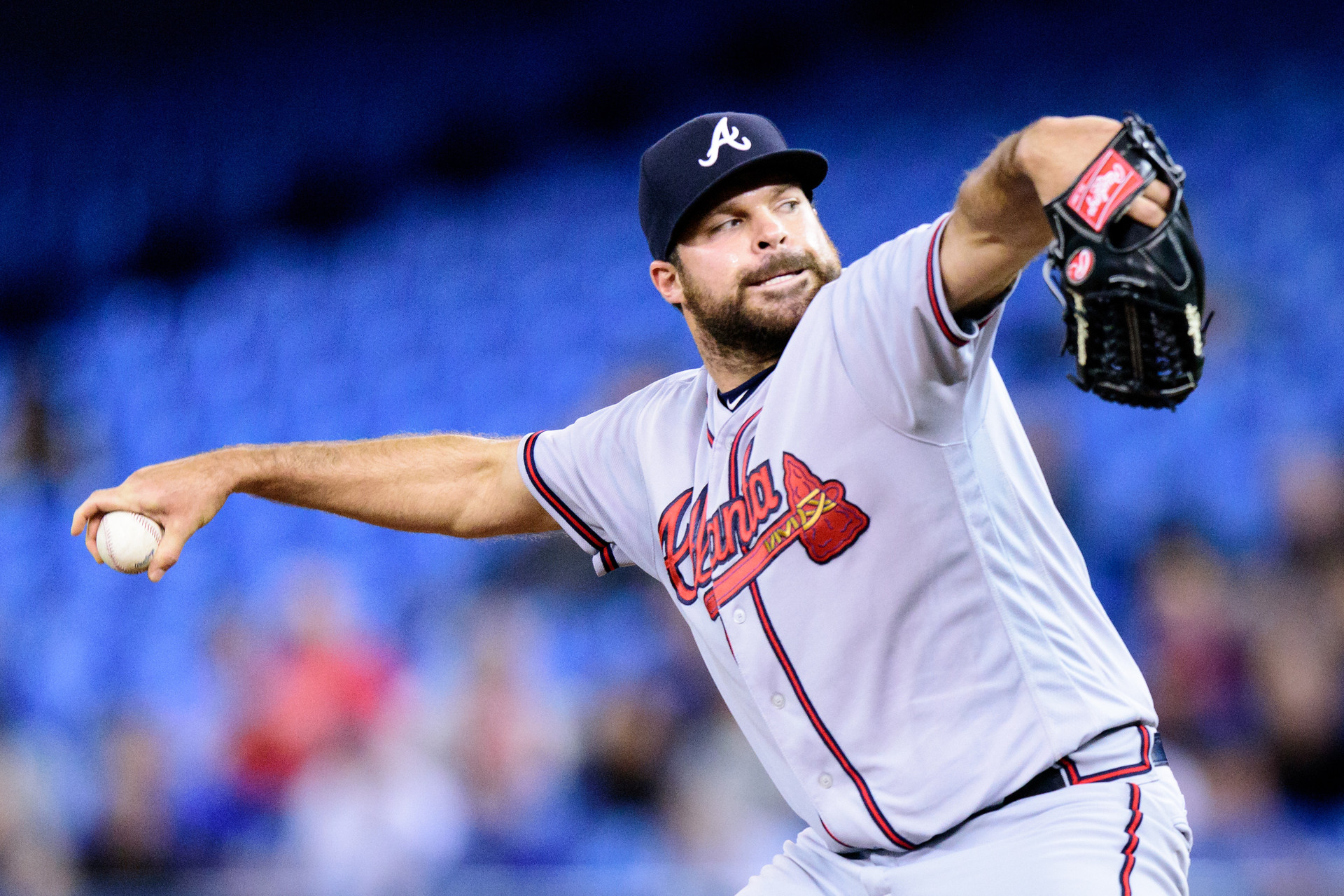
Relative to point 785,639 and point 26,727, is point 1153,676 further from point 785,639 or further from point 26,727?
point 26,727

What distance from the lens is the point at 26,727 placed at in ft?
22.3

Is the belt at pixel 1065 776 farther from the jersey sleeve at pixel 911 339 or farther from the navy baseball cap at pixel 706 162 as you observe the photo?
the navy baseball cap at pixel 706 162

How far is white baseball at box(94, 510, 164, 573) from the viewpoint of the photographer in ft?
8.99

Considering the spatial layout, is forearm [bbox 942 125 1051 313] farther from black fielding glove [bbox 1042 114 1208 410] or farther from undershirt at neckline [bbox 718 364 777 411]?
undershirt at neckline [bbox 718 364 777 411]

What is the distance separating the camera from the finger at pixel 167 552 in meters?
2.67

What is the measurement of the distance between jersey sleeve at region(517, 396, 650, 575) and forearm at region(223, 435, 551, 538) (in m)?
0.08

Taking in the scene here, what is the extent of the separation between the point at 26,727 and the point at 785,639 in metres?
5.70

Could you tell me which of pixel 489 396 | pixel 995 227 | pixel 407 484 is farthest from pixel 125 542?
pixel 489 396

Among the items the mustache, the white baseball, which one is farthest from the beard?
the white baseball

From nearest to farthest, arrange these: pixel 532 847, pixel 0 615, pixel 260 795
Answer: pixel 532 847, pixel 260 795, pixel 0 615

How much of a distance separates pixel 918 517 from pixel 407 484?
139cm

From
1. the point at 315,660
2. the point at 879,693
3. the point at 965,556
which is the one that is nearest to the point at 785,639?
the point at 879,693

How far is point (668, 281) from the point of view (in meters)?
3.05

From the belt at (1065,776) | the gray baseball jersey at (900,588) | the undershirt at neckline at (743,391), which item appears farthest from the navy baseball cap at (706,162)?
the belt at (1065,776)
